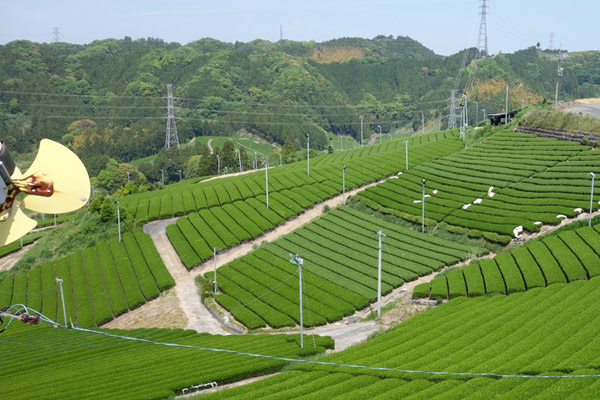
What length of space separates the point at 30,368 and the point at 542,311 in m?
24.7

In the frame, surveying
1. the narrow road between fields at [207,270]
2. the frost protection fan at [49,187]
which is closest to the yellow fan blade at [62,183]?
the frost protection fan at [49,187]

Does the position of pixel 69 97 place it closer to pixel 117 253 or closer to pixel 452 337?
pixel 117 253

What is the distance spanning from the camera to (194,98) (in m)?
172

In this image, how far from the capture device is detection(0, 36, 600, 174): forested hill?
151000 millimetres

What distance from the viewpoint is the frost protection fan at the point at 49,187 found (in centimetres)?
1087

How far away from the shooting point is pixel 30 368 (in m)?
29.6

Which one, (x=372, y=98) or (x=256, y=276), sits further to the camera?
(x=372, y=98)

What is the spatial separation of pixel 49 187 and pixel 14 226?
1090mm

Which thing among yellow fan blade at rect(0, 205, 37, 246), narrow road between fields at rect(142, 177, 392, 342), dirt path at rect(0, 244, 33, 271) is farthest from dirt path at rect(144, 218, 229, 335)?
yellow fan blade at rect(0, 205, 37, 246)

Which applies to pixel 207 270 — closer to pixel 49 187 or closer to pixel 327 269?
pixel 327 269

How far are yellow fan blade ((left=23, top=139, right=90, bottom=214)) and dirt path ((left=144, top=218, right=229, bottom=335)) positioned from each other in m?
28.3

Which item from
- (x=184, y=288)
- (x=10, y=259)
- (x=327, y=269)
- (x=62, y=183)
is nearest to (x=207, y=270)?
(x=184, y=288)

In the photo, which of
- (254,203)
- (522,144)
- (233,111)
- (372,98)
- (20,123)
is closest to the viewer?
(254,203)

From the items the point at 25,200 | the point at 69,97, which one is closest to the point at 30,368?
the point at 25,200
